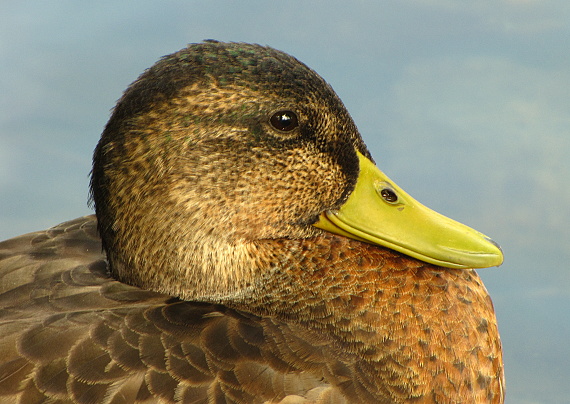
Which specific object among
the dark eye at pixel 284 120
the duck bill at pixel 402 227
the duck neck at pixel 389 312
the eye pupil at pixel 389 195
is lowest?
the duck neck at pixel 389 312

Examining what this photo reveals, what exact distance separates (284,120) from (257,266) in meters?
0.59

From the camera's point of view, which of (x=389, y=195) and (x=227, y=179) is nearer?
(x=227, y=179)

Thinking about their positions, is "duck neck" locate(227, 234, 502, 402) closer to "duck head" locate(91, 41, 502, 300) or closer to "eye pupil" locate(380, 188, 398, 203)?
"duck head" locate(91, 41, 502, 300)

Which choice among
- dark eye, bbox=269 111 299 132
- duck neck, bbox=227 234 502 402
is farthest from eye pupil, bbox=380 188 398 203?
dark eye, bbox=269 111 299 132

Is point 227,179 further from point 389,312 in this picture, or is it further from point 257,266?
point 389,312

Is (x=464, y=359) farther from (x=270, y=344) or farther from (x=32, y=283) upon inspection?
(x=32, y=283)

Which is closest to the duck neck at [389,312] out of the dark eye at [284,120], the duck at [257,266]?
the duck at [257,266]

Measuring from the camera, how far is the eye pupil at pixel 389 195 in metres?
3.23

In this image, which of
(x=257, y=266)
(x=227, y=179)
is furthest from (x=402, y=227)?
(x=227, y=179)

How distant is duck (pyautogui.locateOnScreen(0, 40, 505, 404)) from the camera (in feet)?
8.95

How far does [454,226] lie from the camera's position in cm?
326

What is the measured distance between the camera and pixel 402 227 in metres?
3.19

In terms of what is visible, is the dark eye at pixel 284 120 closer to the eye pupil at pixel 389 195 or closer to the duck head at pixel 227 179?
the duck head at pixel 227 179

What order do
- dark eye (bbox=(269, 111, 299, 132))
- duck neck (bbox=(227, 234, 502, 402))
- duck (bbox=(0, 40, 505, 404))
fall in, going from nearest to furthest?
duck (bbox=(0, 40, 505, 404))
duck neck (bbox=(227, 234, 502, 402))
dark eye (bbox=(269, 111, 299, 132))
